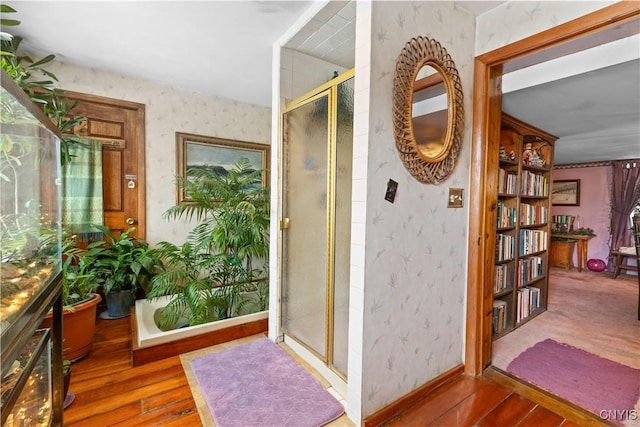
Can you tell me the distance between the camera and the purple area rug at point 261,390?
1433mm

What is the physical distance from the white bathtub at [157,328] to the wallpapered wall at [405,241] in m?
1.18

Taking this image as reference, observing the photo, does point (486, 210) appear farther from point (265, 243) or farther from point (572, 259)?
point (572, 259)

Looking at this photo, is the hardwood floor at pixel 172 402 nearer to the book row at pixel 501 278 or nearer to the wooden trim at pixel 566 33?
the book row at pixel 501 278

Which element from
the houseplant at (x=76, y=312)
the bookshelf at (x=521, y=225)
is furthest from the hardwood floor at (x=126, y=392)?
the bookshelf at (x=521, y=225)

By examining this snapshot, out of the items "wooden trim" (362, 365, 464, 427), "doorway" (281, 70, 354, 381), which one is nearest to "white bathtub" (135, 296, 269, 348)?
"doorway" (281, 70, 354, 381)

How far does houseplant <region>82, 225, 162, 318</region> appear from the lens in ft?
8.34

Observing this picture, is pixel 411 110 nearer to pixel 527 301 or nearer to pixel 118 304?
pixel 527 301

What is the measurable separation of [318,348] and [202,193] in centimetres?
155

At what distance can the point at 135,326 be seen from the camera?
2203mm

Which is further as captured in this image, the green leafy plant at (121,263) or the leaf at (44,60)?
the green leafy plant at (121,263)

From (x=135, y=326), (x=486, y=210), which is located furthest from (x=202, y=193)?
(x=486, y=210)

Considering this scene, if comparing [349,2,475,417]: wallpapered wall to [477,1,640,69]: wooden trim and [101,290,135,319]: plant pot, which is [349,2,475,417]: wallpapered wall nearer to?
[477,1,640,69]: wooden trim

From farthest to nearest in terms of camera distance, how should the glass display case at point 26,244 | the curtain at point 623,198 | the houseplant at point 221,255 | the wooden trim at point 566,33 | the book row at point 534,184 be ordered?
the curtain at point 623,198
the book row at point 534,184
the houseplant at point 221,255
the wooden trim at point 566,33
the glass display case at point 26,244

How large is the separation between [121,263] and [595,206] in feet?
24.6
